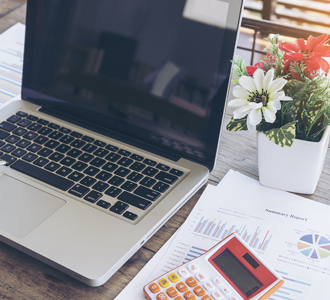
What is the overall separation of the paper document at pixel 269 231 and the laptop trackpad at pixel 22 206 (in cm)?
20

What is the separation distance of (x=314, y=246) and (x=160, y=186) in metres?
0.27

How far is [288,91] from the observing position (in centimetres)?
62

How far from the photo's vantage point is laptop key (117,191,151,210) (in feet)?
2.08

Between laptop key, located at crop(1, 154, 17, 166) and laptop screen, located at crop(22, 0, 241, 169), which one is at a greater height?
→ laptop screen, located at crop(22, 0, 241, 169)

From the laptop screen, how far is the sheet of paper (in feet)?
0.38

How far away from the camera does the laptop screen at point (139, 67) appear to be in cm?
67

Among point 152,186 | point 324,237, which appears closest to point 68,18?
point 152,186

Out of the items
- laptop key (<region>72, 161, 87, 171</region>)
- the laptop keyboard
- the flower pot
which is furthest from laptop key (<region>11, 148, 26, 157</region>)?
the flower pot

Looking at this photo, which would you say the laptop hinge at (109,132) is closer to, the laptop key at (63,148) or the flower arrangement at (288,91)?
the laptop key at (63,148)

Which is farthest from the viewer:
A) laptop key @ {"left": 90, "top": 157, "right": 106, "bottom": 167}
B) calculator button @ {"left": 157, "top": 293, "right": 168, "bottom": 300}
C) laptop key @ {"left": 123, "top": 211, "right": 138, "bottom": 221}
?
laptop key @ {"left": 90, "top": 157, "right": 106, "bottom": 167}

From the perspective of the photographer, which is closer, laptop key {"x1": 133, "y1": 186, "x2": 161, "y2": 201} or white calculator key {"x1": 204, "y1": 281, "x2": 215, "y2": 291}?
white calculator key {"x1": 204, "y1": 281, "x2": 215, "y2": 291}

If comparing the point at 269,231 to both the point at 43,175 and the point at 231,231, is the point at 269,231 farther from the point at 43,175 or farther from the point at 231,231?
the point at 43,175

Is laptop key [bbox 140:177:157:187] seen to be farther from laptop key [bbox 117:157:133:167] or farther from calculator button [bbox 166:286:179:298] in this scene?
calculator button [bbox 166:286:179:298]

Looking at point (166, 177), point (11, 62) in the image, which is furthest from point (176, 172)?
point (11, 62)
